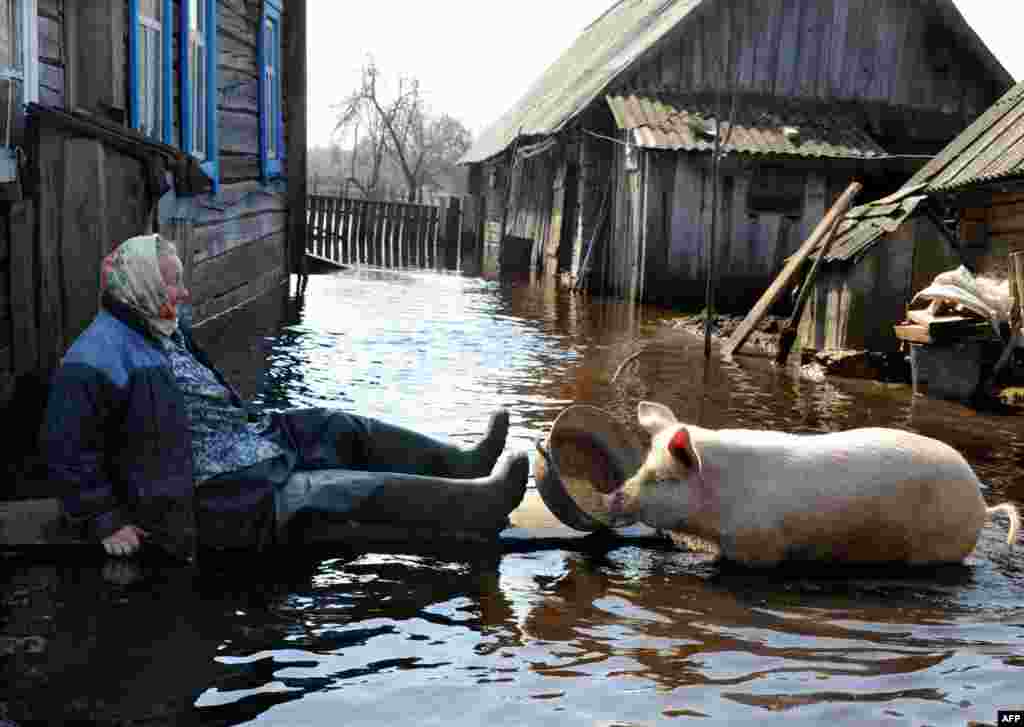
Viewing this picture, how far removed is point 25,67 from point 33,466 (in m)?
2.30

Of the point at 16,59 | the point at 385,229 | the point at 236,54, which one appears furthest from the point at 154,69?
the point at 385,229

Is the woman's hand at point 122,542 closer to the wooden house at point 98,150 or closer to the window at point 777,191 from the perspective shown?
the wooden house at point 98,150

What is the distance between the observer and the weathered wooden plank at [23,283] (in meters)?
6.27

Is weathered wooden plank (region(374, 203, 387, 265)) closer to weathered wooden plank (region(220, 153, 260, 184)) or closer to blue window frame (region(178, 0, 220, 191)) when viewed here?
weathered wooden plank (region(220, 153, 260, 184))

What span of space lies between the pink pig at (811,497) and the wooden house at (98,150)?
336cm

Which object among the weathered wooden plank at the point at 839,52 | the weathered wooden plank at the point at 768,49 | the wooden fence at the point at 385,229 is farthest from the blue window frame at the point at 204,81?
the wooden fence at the point at 385,229

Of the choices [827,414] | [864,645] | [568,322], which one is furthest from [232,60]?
[864,645]

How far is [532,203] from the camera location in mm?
27797

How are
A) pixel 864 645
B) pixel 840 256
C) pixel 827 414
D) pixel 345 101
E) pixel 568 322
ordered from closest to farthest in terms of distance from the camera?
pixel 864 645 < pixel 827 414 < pixel 840 256 < pixel 568 322 < pixel 345 101

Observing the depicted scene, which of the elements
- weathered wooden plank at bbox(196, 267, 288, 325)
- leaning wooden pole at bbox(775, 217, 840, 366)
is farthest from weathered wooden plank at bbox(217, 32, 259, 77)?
leaning wooden pole at bbox(775, 217, 840, 366)

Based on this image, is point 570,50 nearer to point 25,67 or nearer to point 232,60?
point 232,60

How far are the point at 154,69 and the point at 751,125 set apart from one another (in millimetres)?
12643

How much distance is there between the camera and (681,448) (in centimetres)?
534

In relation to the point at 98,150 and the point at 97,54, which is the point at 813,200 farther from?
the point at 98,150
